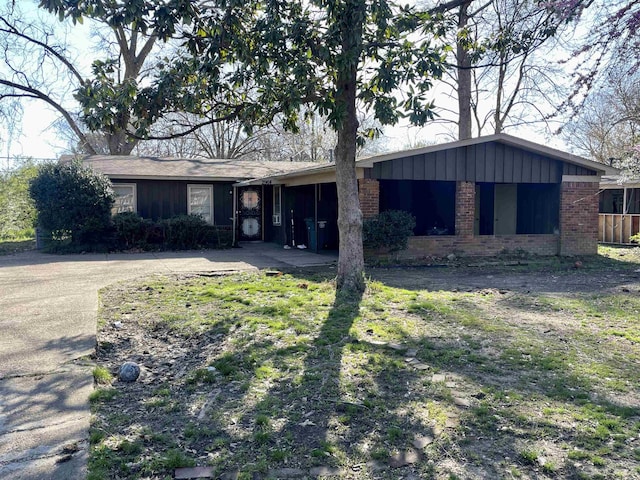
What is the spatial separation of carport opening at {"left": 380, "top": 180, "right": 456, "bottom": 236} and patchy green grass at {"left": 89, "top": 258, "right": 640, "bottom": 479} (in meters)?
9.09

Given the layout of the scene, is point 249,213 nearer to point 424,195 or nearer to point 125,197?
point 125,197

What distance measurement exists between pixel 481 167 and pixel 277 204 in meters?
7.07

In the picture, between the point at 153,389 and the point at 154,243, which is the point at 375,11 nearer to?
the point at 153,389

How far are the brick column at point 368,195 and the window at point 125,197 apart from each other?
835 centimetres

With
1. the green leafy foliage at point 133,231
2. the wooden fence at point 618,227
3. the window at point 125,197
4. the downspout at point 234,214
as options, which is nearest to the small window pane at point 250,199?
the downspout at point 234,214

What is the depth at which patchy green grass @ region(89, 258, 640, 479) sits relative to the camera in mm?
3162

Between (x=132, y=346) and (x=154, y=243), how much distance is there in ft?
34.4

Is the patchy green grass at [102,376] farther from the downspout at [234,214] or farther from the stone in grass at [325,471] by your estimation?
the downspout at [234,214]

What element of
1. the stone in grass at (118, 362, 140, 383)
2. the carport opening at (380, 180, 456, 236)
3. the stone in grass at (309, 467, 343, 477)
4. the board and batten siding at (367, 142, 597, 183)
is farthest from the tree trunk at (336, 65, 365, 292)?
the carport opening at (380, 180, 456, 236)

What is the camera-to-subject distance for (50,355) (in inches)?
197

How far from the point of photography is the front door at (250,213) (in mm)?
18406

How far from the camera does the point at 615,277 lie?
10.6 metres

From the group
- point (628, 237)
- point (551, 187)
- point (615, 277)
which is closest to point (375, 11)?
point (615, 277)

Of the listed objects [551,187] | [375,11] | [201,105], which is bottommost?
[551,187]
